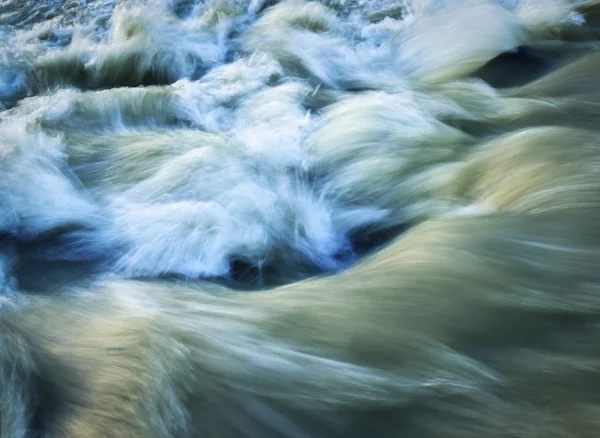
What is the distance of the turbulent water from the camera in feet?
5.65

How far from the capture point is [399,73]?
4664mm

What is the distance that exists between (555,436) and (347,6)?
532cm

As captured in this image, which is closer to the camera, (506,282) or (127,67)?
(506,282)

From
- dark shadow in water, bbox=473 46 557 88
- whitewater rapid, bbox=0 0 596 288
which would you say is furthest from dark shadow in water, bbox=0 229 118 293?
dark shadow in water, bbox=473 46 557 88

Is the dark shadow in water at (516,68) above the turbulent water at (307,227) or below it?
above

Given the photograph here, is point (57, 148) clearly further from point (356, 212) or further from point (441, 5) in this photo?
point (441, 5)

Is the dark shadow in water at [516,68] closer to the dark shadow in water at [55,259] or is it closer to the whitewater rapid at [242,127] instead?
the whitewater rapid at [242,127]

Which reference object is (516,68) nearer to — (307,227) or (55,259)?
(307,227)

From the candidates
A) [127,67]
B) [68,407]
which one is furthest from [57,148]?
[68,407]

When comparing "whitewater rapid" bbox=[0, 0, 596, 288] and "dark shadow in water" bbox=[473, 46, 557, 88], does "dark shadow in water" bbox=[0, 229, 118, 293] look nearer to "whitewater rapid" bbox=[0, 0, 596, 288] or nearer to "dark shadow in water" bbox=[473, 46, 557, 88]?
"whitewater rapid" bbox=[0, 0, 596, 288]

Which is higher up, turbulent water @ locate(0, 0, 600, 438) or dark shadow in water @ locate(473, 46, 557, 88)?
dark shadow in water @ locate(473, 46, 557, 88)

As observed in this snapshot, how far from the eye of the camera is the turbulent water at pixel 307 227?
5.65 ft

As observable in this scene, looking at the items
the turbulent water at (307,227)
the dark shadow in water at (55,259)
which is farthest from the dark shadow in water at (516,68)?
the dark shadow in water at (55,259)

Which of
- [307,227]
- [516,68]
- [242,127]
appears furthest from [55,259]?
[516,68]
